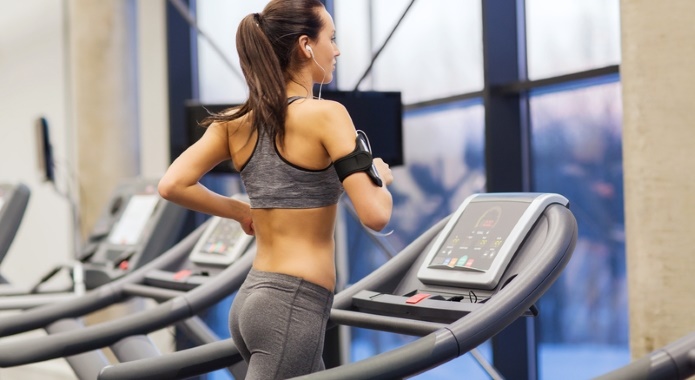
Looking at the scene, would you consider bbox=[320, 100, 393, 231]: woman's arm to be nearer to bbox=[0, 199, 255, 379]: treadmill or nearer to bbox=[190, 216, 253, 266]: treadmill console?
bbox=[0, 199, 255, 379]: treadmill

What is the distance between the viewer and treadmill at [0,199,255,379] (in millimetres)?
2785

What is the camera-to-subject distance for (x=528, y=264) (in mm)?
2160

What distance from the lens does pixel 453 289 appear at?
2.35m

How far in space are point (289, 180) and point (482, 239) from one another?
64cm

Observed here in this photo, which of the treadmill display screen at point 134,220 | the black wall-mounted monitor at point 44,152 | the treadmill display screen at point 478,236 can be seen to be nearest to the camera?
the treadmill display screen at point 478,236

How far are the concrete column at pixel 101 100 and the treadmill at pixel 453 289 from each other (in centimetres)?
388

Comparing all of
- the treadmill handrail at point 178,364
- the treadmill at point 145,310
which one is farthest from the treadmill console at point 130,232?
the treadmill handrail at point 178,364

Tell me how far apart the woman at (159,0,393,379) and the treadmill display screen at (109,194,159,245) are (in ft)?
7.90

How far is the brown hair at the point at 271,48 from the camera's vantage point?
1920 mm

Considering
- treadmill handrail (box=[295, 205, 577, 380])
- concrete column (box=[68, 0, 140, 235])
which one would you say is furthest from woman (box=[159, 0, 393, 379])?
concrete column (box=[68, 0, 140, 235])

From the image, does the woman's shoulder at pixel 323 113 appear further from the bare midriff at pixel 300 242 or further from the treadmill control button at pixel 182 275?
the treadmill control button at pixel 182 275

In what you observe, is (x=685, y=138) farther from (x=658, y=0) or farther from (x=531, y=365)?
(x=531, y=365)

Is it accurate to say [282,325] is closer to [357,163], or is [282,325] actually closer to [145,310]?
[357,163]

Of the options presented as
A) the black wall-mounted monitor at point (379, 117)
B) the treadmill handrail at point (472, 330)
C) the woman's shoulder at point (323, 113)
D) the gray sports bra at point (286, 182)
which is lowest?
the treadmill handrail at point (472, 330)
